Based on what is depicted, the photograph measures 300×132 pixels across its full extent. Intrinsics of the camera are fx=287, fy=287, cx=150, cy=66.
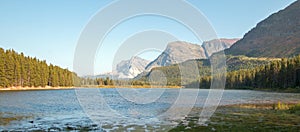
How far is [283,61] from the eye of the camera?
134 metres

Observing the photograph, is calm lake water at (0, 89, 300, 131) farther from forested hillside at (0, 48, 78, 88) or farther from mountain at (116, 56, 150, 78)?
forested hillside at (0, 48, 78, 88)

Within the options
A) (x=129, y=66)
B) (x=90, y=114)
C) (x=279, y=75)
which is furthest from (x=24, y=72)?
(x=279, y=75)

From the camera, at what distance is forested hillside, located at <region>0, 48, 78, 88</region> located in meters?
108

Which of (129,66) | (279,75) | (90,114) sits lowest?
(90,114)

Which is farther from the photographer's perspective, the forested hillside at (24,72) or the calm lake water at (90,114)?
the forested hillside at (24,72)

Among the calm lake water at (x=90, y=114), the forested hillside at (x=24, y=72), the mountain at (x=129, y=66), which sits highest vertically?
the forested hillside at (x=24, y=72)

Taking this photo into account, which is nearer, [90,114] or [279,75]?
[90,114]

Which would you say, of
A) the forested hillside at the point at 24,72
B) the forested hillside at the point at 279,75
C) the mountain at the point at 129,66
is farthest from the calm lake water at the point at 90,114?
the forested hillside at the point at 279,75

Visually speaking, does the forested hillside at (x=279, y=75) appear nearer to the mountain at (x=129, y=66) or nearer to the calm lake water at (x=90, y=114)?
the calm lake water at (x=90, y=114)

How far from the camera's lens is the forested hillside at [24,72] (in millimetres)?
107750

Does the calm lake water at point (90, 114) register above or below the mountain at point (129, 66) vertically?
below

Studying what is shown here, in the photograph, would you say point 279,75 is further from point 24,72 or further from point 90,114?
point 90,114

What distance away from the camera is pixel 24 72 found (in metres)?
120

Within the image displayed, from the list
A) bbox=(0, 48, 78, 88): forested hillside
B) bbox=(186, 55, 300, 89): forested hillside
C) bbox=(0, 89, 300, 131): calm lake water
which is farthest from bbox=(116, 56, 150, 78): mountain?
bbox=(186, 55, 300, 89): forested hillside
